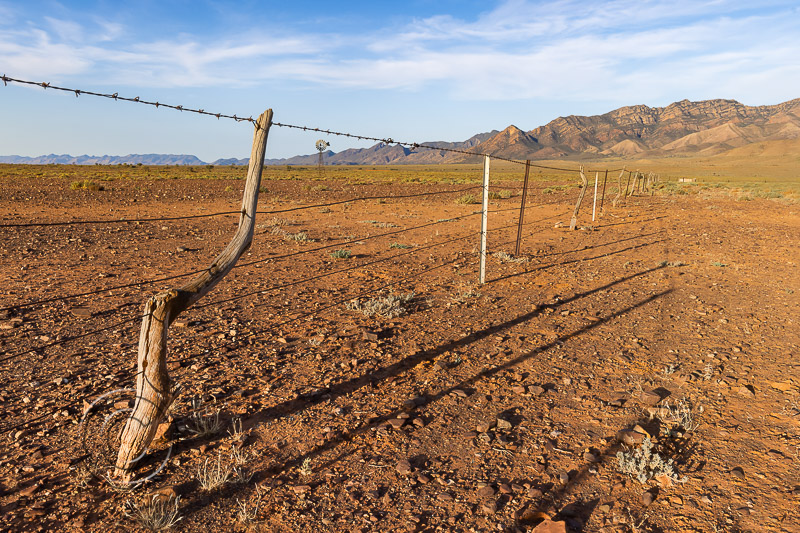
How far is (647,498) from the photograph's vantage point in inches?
135

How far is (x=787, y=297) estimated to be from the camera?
870cm

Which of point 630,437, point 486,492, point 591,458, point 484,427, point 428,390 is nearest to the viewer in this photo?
point 486,492

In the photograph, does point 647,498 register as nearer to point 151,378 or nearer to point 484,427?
point 484,427

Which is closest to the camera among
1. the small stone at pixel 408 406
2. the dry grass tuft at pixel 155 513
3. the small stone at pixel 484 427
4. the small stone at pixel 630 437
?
the dry grass tuft at pixel 155 513

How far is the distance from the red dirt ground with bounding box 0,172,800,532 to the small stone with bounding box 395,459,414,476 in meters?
0.02

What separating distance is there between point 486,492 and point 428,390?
1575mm

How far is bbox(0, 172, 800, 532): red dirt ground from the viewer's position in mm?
3344

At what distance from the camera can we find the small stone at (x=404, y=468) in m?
3.68

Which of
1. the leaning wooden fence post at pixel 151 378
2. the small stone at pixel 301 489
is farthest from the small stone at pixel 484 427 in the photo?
the leaning wooden fence post at pixel 151 378

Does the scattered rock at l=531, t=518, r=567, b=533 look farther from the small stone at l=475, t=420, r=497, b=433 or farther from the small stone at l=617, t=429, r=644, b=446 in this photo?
the small stone at l=617, t=429, r=644, b=446

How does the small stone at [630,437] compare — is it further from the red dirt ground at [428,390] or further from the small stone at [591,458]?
the small stone at [591,458]

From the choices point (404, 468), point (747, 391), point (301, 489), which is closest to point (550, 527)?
point (404, 468)

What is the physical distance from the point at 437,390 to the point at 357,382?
0.84 m

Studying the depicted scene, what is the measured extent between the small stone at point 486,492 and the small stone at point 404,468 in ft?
1.79
